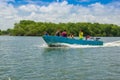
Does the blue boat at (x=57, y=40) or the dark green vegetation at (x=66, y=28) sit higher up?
the dark green vegetation at (x=66, y=28)

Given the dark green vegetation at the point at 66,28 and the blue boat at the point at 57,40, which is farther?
the dark green vegetation at the point at 66,28

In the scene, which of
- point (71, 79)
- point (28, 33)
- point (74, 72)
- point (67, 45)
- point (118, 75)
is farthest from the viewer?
point (28, 33)

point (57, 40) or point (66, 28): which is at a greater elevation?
point (66, 28)

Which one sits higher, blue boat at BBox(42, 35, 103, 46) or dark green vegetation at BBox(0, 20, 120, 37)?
dark green vegetation at BBox(0, 20, 120, 37)

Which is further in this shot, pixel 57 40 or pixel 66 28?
pixel 66 28

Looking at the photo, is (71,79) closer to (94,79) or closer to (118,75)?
(94,79)

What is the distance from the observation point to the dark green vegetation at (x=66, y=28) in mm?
146875

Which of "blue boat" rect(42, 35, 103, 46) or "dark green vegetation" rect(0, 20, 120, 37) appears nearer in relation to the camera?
"blue boat" rect(42, 35, 103, 46)

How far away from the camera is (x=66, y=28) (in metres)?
147

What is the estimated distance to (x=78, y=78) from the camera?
49.3 ft

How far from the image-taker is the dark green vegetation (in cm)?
14688

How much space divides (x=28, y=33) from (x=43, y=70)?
134 m

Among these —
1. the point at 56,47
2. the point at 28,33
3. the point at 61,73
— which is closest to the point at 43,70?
the point at 61,73

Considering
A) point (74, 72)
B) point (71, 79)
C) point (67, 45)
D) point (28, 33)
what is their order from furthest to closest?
point (28, 33)
point (67, 45)
point (74, 72)
point (71, 79)
